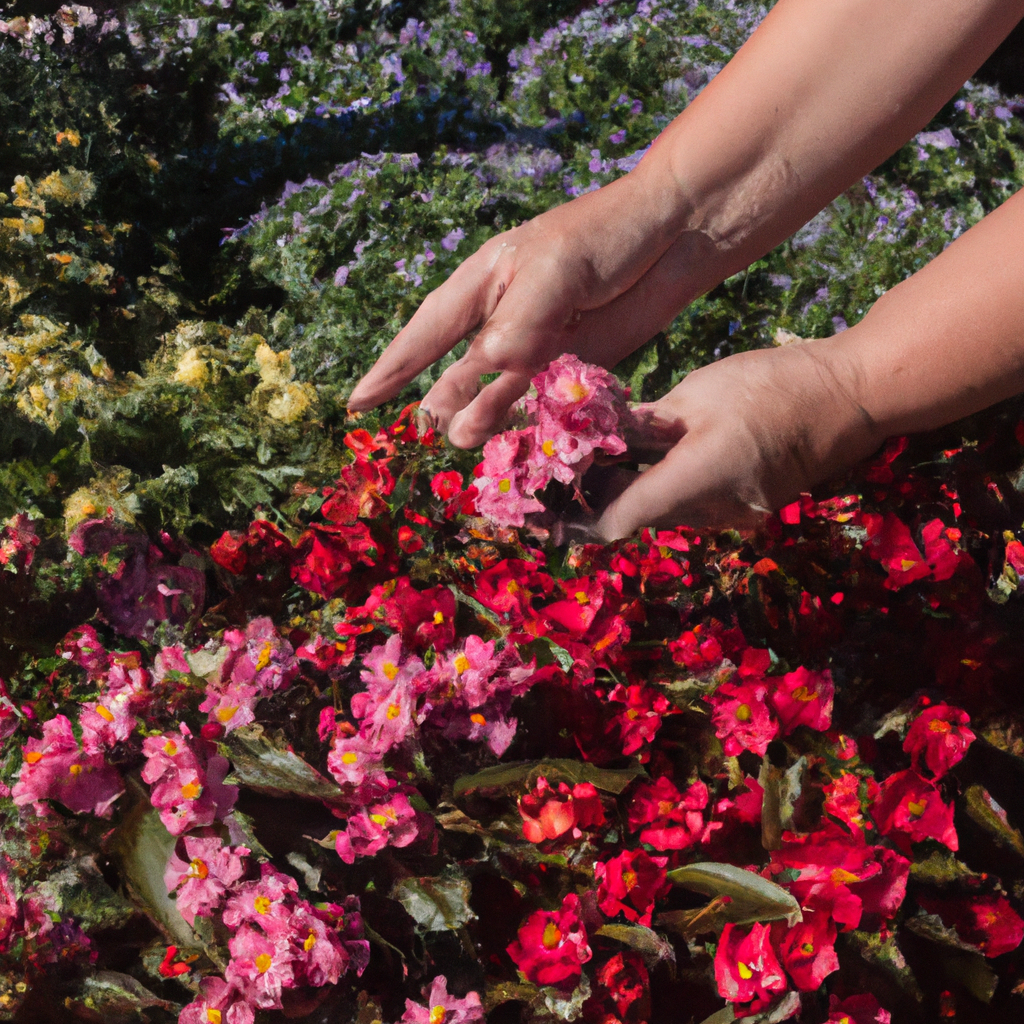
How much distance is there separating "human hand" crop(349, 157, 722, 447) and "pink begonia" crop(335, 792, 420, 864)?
594mm

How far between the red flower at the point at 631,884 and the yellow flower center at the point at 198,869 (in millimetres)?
359

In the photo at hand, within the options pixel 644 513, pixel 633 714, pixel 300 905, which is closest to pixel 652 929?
pixel 633 714

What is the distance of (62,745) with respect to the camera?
815mm

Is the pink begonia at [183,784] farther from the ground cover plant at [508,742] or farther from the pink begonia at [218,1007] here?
the pink begonia at [218,1007]

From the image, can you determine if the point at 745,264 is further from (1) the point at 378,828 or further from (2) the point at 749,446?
(1) the point at 378,828

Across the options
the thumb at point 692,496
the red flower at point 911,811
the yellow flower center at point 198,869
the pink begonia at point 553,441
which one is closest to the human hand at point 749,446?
the thumb at point 692,496

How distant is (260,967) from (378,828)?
0.48ft

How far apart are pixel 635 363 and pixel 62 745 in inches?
51.2

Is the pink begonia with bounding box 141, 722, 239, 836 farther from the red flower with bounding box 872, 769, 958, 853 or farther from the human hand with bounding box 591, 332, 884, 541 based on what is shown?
the red flower with bounding box 872, 769, 958, 853

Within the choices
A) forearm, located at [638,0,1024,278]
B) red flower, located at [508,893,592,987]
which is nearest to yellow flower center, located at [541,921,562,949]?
red flower, located at [508,893,592,987]

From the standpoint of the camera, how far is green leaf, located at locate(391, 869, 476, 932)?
75 cm

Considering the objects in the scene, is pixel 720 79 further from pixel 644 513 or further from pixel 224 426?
pixel 224 426

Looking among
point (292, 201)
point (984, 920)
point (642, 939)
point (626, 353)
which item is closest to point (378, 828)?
point (642, 939)

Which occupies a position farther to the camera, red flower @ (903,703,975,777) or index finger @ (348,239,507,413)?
index finger @ (348,239,507,413)
